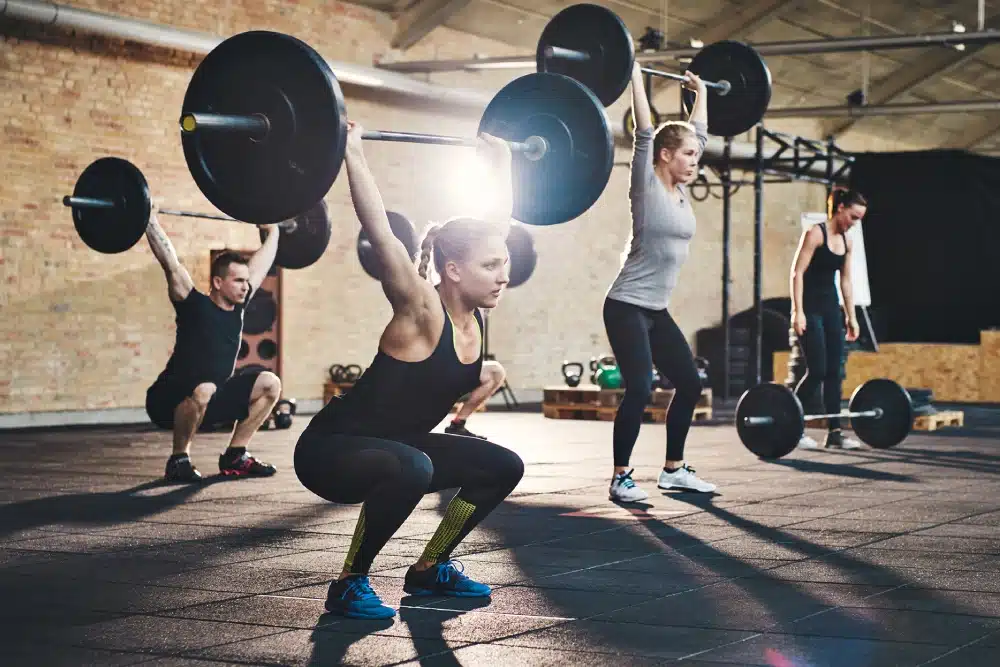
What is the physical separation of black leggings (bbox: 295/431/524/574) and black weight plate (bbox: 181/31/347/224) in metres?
0.53

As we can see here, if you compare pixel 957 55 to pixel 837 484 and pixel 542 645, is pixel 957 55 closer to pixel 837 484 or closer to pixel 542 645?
pixel 837 484

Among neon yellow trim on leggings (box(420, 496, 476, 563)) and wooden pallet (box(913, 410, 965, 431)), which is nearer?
neon yellow trim on leggings (box(420, 496, 476, 563))

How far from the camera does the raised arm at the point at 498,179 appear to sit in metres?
3.15

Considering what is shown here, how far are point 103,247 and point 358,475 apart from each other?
2.98 meters

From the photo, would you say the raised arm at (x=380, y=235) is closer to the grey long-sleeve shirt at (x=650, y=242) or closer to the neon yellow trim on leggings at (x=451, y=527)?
the neon yellow trim on leggings at (x=451, y=527)

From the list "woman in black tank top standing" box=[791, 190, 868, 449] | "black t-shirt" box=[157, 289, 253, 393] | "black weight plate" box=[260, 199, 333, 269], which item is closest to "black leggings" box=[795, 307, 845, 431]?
"woman in black tank top standing" box=[791, 190, 868, 449]

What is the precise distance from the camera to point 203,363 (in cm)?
569

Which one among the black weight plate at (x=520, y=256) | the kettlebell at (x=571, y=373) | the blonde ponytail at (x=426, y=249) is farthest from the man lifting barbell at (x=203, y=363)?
the black weight plate at (x=520, y=256)

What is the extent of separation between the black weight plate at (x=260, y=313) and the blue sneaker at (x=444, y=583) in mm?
7986

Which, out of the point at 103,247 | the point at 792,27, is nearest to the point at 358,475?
the point at 103,247

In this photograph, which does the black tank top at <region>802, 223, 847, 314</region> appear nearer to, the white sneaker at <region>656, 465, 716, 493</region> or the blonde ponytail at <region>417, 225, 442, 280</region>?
the white sneaker at <region>656, 465, 716, 493</region>

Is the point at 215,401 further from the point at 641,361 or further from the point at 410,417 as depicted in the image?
the point at 410,417

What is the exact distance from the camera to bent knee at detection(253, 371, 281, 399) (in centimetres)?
582

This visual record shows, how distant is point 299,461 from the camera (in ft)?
9.59
